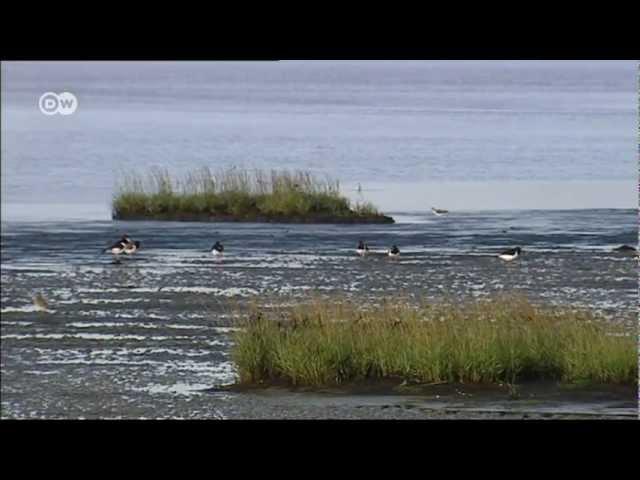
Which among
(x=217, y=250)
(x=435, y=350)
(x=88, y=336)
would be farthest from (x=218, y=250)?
(x=435, y=350)

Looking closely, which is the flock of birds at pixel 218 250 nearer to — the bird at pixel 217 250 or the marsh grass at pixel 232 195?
the bird at pixel 217 250

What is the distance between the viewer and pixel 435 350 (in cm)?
1678

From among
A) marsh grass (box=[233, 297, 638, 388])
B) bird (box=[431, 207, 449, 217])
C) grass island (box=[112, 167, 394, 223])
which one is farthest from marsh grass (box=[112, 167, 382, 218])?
marsh grass (box=[233, 297, 638, 388])

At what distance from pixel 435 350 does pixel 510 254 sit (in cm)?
716

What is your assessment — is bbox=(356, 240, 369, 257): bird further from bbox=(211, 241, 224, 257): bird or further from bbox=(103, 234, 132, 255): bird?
bbox=(103, 234, 132, 255): bird

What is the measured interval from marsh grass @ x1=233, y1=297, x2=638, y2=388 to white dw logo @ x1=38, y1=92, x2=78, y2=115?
2821mm

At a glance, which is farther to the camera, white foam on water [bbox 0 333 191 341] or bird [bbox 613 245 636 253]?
bird [bbox 613 245 636 253]

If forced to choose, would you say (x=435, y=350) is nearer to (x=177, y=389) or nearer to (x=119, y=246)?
(x=177, y=389)

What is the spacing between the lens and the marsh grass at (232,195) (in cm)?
2505

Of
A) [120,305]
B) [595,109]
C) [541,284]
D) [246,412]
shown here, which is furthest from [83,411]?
[595,109]

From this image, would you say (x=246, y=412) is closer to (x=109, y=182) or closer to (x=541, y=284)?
(x=541, y=284)

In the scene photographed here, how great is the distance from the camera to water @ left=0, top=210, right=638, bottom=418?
17.0 metres

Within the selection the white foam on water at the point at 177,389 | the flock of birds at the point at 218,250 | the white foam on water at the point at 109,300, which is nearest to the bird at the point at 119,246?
the flock of birds at the point at 218,250

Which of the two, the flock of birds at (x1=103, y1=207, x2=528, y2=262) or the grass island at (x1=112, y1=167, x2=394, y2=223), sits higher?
the grass island at (x1=112, y1=167, x2=394, y2=223)
